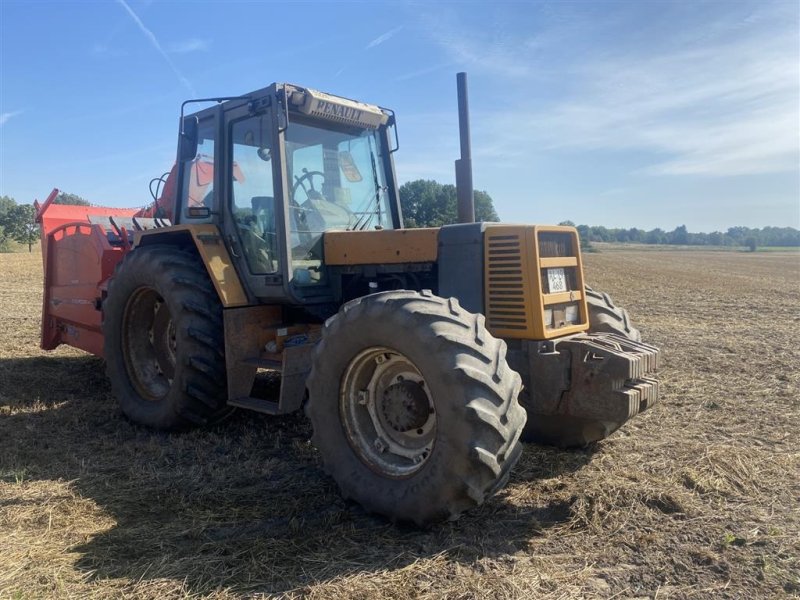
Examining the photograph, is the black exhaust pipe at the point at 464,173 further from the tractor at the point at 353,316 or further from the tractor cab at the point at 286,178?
the tractor cab at the point at 286,178

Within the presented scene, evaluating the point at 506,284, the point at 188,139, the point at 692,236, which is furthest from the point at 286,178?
the point at 692,236

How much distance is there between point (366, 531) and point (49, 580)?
1549 mm

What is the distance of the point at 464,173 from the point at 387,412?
2.08 m

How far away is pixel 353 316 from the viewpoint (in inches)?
151

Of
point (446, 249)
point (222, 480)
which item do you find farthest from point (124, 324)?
point (446, 249)

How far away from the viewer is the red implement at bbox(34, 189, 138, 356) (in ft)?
22.7

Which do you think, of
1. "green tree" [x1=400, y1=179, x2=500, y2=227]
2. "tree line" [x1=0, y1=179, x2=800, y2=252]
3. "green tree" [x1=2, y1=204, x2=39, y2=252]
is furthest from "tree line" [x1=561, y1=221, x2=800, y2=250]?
"green tree" [x1=400, y1=179, x2=500, y2=227]

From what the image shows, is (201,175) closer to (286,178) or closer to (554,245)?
(286,178)

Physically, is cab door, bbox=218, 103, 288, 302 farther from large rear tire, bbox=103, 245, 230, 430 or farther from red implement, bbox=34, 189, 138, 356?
red implement, bbox=34, 189, 138, 356

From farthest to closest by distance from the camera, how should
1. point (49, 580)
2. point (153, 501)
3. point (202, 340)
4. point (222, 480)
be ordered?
point (202, 340) < point (222, 480) < point (153, 501) < point (49, 580)

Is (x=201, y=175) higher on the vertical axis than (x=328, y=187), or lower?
higher

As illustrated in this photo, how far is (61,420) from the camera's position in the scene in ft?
18.8

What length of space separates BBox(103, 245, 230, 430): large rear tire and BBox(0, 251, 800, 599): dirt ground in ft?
0.79

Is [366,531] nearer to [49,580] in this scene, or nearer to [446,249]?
[49,580]
